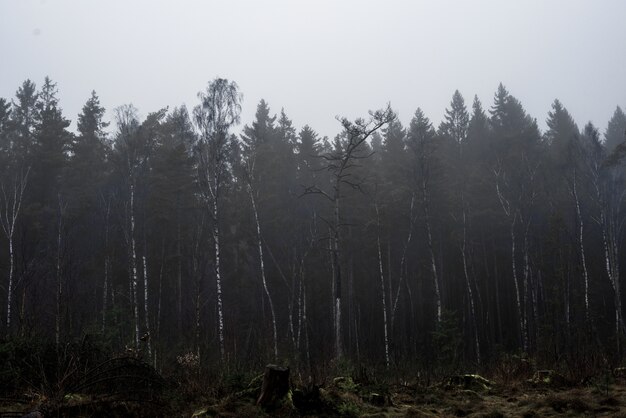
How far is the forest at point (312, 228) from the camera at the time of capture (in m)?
23.8

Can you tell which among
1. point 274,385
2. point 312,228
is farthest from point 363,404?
point 312,228

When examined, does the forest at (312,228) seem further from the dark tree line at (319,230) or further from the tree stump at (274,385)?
the tree stump at (274,385)

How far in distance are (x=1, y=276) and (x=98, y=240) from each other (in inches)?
196

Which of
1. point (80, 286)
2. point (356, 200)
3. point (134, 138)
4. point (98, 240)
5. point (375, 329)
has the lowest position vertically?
point (375, 329)

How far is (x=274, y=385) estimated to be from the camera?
6.45 metres

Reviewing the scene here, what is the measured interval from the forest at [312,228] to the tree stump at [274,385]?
1559 cm

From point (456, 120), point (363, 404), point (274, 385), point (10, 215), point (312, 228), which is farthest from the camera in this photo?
point (456, 120)

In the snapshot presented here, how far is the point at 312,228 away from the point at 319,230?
3.50 ft

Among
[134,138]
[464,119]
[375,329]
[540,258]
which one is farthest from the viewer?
[464,119]

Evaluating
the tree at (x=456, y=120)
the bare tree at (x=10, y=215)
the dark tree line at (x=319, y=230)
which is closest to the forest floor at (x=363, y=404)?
the bare tree at (x=10, y=215)

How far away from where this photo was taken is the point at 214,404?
6.62 metres

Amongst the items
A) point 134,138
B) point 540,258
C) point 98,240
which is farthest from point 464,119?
point 98,240

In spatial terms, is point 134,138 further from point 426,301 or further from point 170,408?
point 426,301

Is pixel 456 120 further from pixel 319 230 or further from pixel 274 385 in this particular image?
pixel 274 385
